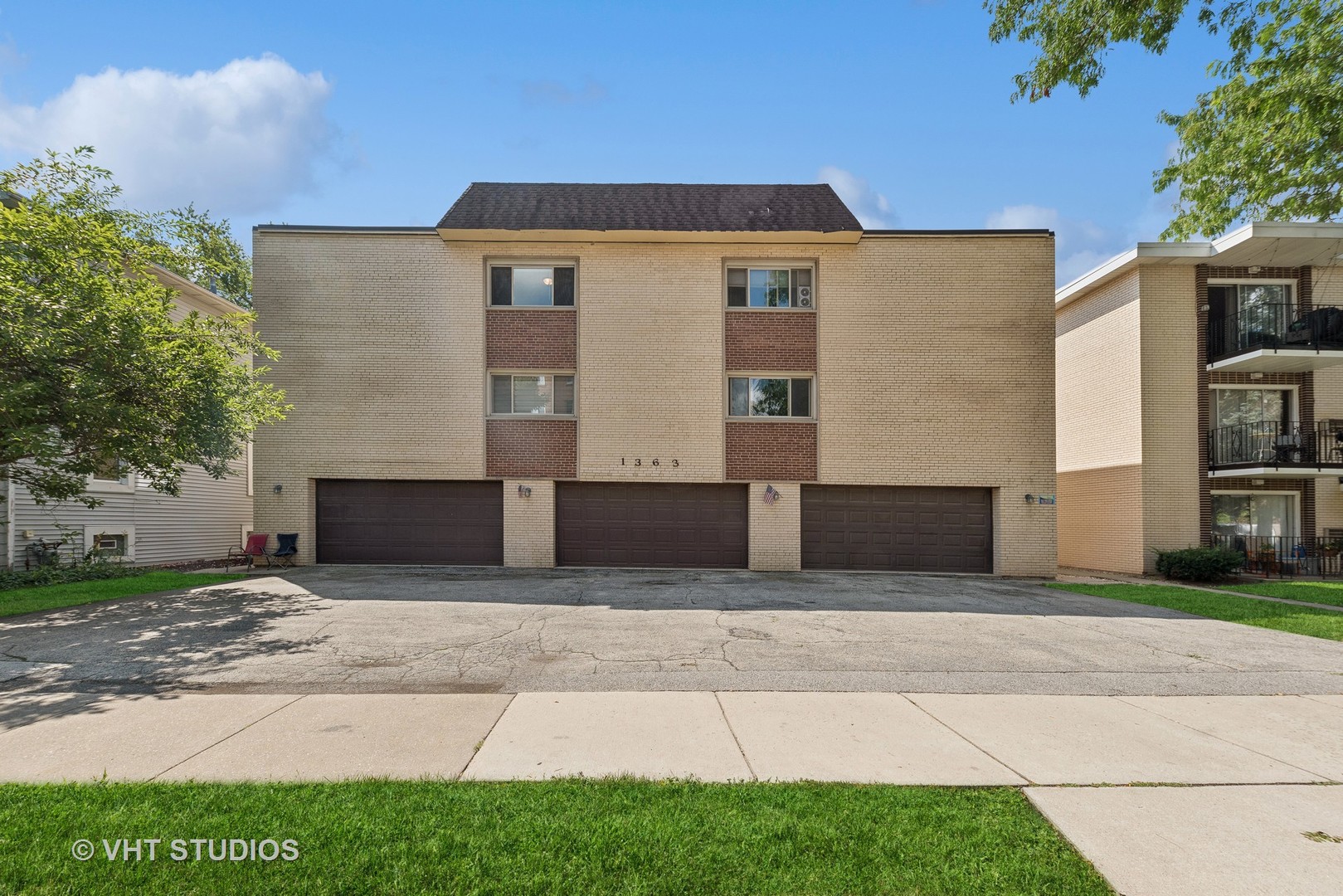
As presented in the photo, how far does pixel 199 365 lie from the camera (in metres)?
10.9

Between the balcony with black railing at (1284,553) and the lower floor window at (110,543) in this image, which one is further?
the balcony with black railing at (1284,553)

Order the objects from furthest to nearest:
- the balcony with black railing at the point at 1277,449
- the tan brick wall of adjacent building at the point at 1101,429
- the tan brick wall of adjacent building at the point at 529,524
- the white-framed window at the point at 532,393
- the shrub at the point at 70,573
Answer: the tan brick wall of adjacent building at the point at 1101,429
the white-framed window at the point at 532,393
the tan brick wall of adjacent building at the point at 529,524
the balcony with black railing at the point at 1277,449
the shrub at the point at 70,573

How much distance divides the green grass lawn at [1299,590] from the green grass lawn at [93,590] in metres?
23.2

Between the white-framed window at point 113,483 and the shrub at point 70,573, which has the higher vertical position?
the white-framed window at point 113,483

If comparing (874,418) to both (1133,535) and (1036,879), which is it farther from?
(1036,879)

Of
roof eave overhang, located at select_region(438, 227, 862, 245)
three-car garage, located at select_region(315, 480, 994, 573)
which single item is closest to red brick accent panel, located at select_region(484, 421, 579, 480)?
three-car garage, located at select_region(315, 480, 994, 573)

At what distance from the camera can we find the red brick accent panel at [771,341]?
17.0 metres

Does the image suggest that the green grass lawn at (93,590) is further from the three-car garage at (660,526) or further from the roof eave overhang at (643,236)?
the roof eave overhang at (643,236)

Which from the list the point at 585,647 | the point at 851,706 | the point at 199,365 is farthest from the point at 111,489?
the point at 851,706

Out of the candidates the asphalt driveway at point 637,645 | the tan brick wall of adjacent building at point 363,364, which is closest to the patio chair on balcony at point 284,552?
the tan brick wall of adjacent building at point 363,364

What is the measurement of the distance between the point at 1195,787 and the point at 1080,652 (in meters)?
4.33

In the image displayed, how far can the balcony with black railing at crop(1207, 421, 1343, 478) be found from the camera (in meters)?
16.4

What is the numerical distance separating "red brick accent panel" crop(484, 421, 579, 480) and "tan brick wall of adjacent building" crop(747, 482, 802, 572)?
5.08 m

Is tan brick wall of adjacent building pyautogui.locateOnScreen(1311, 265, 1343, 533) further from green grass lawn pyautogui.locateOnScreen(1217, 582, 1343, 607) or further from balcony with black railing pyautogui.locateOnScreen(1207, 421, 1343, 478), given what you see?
green grass lawn pyautogui.locateOnScreen(1217, 582, 1343, 607)
